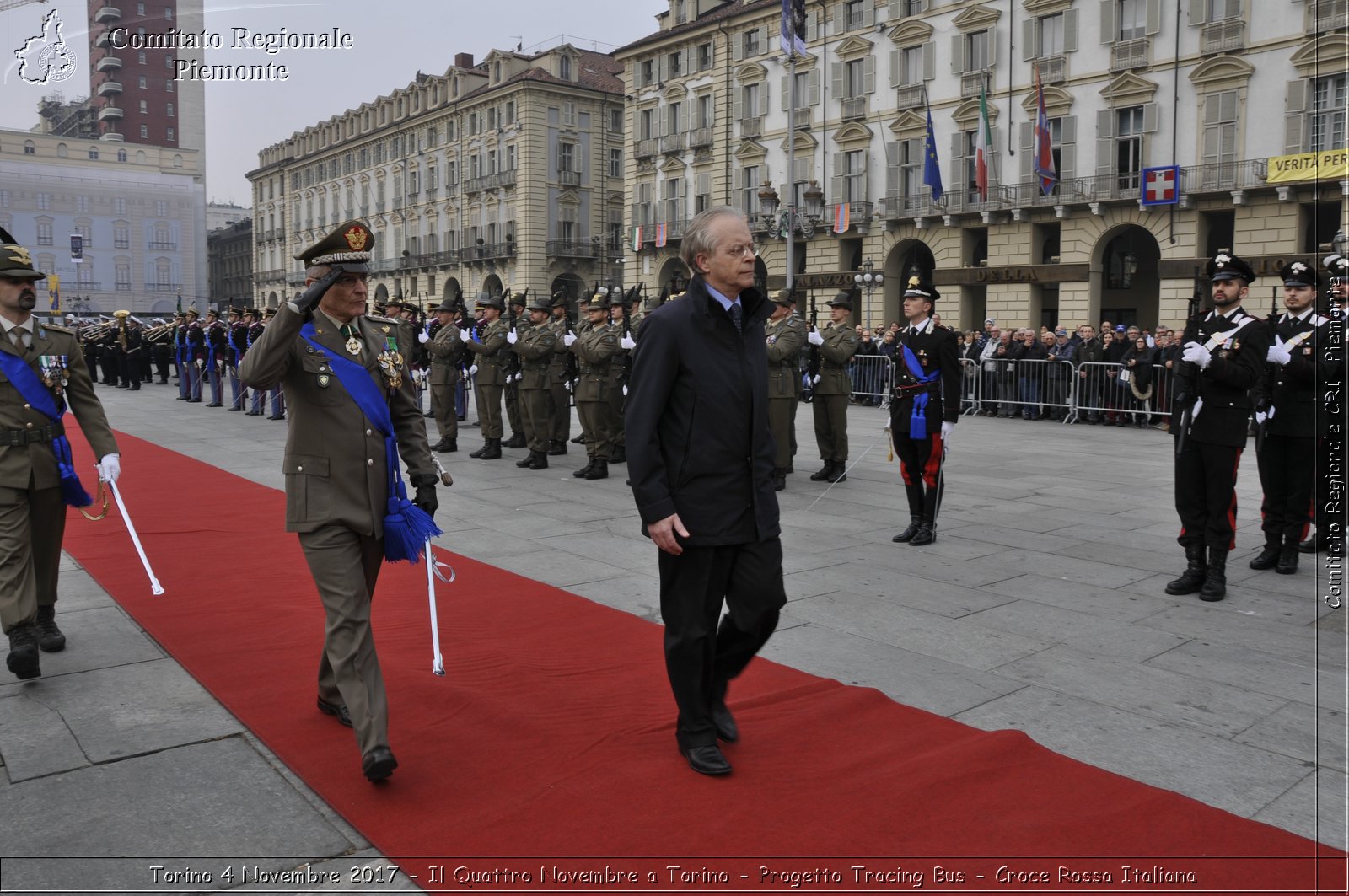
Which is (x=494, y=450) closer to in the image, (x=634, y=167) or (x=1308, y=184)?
(x=1308, y=184)

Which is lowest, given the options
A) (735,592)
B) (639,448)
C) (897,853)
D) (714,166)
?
(897,853)

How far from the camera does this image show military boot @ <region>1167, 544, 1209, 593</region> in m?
6.54

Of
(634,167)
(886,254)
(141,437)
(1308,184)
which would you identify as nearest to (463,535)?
(141,437)

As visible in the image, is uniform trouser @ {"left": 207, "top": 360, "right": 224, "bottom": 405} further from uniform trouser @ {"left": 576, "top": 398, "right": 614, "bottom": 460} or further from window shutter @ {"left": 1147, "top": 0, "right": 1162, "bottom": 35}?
window shutter @ {"left": 1147, "top": 0, "right": 1162, "bottom": 35}

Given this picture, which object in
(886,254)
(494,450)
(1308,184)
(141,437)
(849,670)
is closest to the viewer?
(849,670)

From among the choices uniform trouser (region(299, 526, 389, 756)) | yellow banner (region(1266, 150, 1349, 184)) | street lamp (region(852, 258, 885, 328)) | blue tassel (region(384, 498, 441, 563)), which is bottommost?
uniform trouser (region(299, 526, 389, 756))

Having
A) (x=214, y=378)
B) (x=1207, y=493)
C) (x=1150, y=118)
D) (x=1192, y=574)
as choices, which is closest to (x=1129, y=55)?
(x=1150, y=118)

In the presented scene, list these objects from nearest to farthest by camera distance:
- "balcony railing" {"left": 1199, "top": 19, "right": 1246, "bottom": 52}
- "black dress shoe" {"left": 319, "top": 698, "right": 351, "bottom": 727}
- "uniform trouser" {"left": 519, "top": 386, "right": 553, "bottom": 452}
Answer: "black dress shoe" {"left": 319, "top": 698, "right": 351, "bottom": 727}
"uniform trouser" {"left": 519, "top": 386, "right": 553, "bottom": 452}
"balcony railing" {"left": 1199, "top": 19, "right": 1246, "bottom": 52}

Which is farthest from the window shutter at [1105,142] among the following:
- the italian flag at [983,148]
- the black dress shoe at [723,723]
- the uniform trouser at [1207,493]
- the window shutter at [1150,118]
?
the black dress shoe at [723,723]

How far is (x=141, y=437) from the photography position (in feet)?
53.3

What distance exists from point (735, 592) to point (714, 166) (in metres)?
43.5

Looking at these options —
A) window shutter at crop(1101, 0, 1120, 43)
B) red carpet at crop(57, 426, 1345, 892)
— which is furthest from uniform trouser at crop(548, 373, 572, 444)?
window shutter at crop(1101, 0, 1120, 43)

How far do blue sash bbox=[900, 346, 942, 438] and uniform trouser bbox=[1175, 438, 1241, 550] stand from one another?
71.3 inches

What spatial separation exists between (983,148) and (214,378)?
22.8 meters
